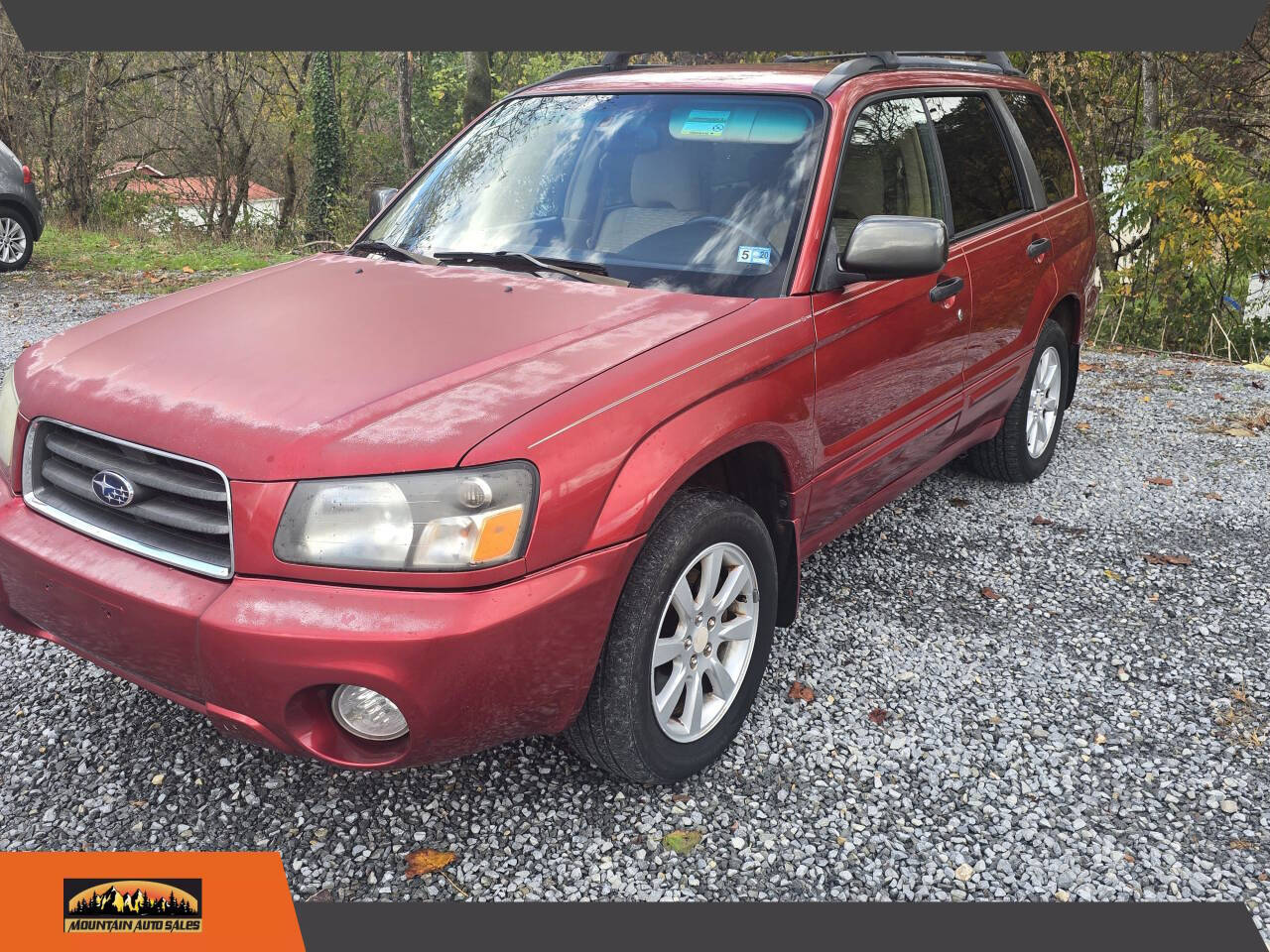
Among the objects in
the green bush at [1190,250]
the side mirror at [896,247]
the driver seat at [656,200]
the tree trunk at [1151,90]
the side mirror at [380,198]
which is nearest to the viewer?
the side mirror at [896,247]

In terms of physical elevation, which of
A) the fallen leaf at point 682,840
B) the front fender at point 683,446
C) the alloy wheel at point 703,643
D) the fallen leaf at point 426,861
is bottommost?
the fallen leaf at point 426,861

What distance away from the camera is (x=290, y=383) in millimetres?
2545

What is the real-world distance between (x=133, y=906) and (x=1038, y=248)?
13.7 feet

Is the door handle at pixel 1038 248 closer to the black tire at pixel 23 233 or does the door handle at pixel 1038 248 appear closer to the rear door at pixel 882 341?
the rear door at pixel 882 341

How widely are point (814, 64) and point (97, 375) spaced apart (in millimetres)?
2686

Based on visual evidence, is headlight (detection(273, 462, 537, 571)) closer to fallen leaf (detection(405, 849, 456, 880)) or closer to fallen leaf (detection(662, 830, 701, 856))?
fallen leaf (detection(405, 849, 456, 880))

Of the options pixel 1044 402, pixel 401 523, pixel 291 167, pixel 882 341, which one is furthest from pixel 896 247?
pixel 291 167

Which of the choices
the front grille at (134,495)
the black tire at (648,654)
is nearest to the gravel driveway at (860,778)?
the black tire at (648,654)

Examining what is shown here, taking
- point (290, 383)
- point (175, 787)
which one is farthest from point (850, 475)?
point (175, 787)

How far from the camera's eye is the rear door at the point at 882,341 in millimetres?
3291

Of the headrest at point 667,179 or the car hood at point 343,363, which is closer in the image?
the car hood at point 343,363

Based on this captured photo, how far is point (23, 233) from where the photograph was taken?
11492mm

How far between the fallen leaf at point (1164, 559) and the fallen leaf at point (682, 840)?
2.71m

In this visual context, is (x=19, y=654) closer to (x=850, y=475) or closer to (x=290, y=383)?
(x=290, y=383)
